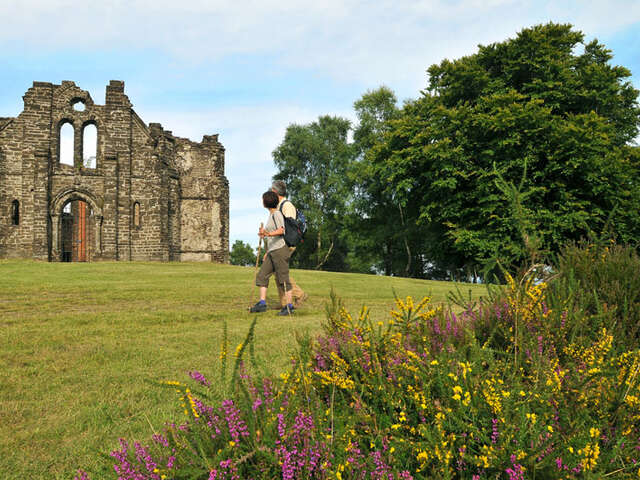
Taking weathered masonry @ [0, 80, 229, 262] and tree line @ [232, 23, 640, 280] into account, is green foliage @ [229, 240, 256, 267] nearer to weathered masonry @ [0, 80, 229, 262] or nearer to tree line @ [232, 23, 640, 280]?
weathered masonry @ [0, 80, 229, 262]

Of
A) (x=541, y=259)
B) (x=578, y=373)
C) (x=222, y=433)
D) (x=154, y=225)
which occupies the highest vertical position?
(x=154, y=225)

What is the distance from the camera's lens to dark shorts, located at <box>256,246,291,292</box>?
29.2 ft

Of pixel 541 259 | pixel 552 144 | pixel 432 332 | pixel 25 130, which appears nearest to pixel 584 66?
pixel 552 144


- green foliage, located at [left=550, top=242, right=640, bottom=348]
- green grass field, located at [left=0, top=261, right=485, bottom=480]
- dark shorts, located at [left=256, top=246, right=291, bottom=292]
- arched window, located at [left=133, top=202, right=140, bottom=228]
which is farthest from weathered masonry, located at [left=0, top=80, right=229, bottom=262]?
green foliage, located at [left=550, top=242, right=640, bottom=348]

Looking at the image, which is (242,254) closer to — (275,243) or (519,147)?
(519,147)

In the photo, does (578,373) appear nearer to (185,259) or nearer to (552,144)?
(552,144)

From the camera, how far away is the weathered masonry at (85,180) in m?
31.8

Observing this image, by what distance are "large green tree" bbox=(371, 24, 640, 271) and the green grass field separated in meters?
15.9

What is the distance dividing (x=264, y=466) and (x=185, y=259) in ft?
126

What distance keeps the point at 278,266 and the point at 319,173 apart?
41.0 meters

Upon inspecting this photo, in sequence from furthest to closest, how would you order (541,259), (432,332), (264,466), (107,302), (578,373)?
1. (107,302)
2. (541,259)
3. (432,332)
4. (578,373)
5. (264,466)

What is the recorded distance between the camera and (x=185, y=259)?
38.6m

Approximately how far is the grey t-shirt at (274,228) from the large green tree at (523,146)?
1467 cm

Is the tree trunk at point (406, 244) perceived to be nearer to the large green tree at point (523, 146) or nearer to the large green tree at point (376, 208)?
the large green tree at point (376, 208)
